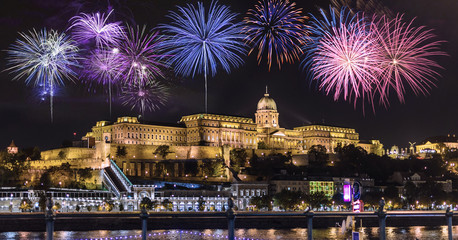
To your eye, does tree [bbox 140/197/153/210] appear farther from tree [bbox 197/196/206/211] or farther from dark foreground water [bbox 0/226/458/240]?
dark foreground water [bbox 0/226/458/240]

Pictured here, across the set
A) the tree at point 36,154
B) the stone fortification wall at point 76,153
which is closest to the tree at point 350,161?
the stone fortification wall at point 76,153

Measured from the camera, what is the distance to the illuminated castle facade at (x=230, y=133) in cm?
12388

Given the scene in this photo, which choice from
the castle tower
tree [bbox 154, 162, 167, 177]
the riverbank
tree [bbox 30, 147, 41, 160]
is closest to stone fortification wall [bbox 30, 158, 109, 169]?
tree [bbox 154, 162, 167, 177]

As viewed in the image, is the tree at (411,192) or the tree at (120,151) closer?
the tree at (411,192)

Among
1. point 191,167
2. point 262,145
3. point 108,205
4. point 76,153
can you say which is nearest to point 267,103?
point 262,145

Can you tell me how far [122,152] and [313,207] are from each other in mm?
33697

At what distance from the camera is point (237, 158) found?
112938 millimetres

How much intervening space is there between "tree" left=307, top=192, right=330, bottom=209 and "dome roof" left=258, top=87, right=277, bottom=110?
69692mm

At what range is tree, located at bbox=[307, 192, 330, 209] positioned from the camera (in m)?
84.2

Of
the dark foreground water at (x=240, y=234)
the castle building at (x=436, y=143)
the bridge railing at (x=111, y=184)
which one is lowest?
the dark foreground water at (x=240, y=234)

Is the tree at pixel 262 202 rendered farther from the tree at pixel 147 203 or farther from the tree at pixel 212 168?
A: the tree at pixel 212 168

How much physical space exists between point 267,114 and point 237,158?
44.0 m

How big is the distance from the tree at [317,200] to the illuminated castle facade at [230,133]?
121 ft

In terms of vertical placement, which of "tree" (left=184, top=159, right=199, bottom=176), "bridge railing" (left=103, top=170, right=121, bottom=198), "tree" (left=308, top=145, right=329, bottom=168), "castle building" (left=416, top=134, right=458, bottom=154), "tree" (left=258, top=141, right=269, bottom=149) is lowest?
"bridge railing" (left=103, top=170, right=121, bottom=198)
